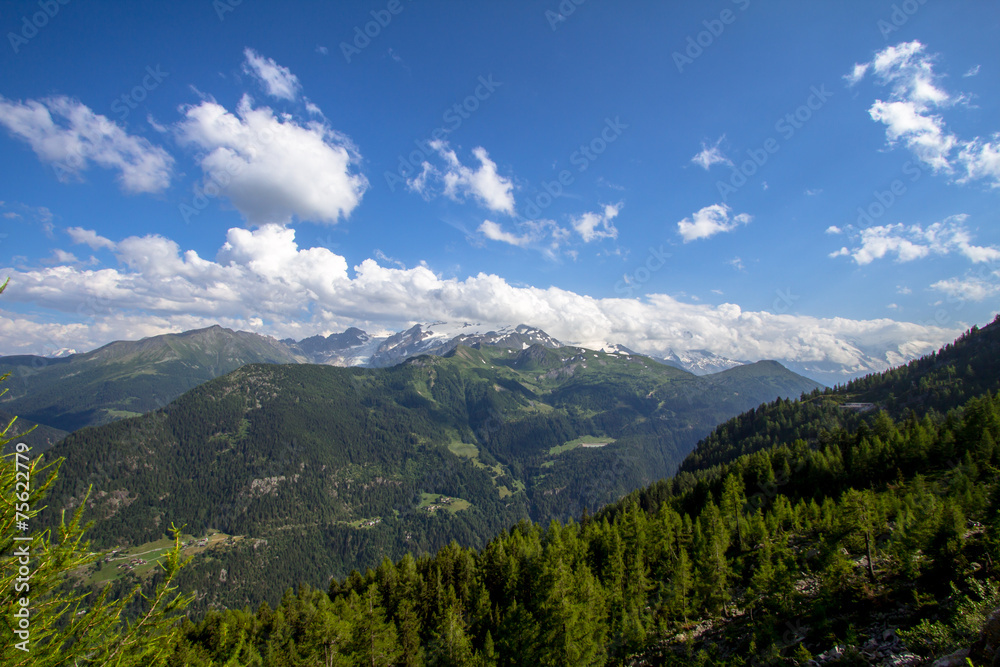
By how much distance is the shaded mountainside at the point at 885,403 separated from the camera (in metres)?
165

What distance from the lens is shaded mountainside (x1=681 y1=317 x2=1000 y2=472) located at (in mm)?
165000

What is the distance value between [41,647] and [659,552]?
69353 mm

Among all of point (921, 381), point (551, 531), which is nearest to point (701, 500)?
point (551, 531)

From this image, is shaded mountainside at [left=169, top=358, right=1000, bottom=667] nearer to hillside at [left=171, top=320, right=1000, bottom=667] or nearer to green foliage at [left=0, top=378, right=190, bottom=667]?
hillside at [left=171, top=320, right=1000, bottom=667]

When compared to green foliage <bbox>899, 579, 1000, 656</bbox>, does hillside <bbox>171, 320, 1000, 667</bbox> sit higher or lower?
lower

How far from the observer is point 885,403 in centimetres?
18062

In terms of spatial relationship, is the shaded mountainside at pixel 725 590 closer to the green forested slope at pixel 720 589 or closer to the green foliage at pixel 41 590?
the green forested slope at pixel 720 589

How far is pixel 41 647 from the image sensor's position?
1448cm

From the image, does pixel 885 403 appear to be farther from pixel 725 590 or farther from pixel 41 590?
pixel 41 590

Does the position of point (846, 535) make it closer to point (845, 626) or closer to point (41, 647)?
point (845, 626)

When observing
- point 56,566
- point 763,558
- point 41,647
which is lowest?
point 763,558

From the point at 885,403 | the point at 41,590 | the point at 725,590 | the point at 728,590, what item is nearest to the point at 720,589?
the point at 725,590

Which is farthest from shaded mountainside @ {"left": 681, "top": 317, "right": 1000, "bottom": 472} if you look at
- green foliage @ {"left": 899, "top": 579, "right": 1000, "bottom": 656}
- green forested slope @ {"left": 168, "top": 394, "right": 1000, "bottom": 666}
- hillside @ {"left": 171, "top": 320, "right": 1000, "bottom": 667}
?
green foliage @ {"left": 899, "top": 579, "right": 1000, "bottom": 656}

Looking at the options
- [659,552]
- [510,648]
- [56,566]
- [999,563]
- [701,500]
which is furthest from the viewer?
[701,500]
